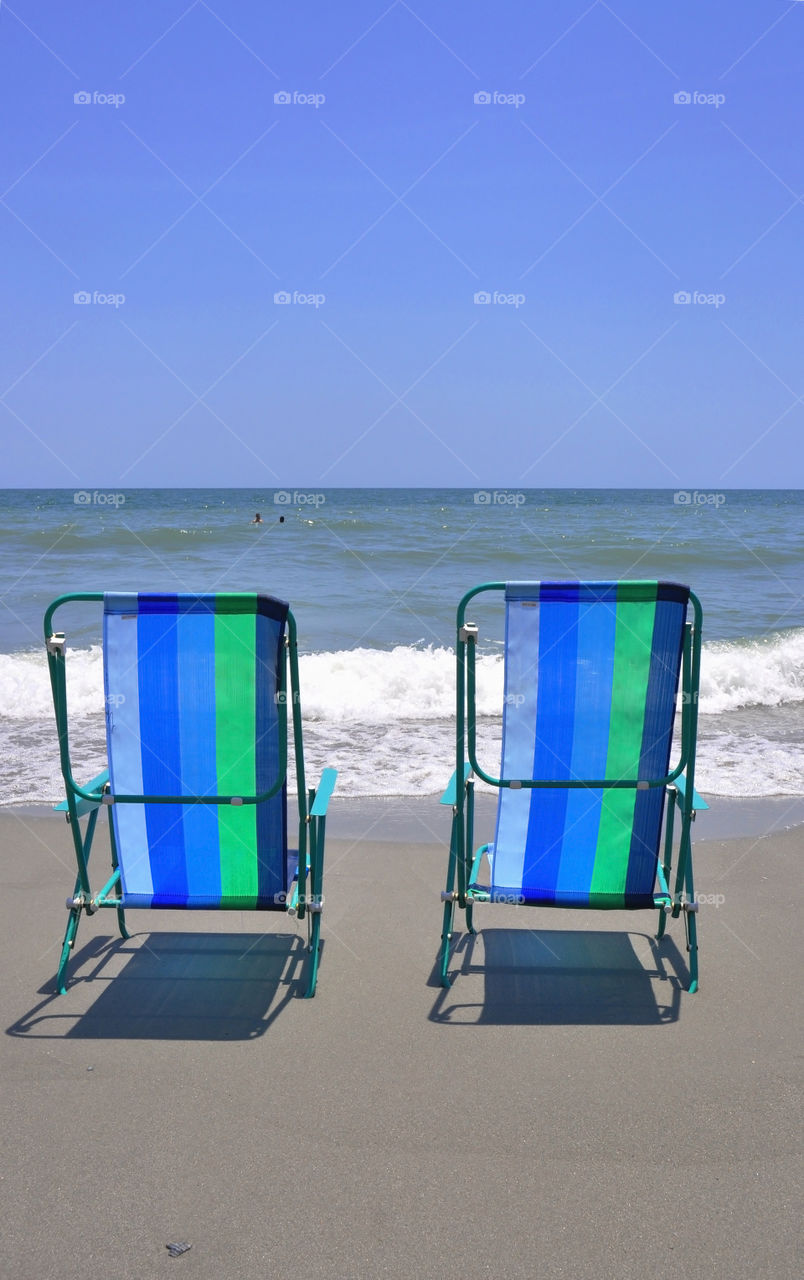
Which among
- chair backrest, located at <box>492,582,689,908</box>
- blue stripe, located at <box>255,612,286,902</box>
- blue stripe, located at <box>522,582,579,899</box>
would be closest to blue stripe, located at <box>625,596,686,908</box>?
chair backrest, located at <box>492,582,689,908</box>

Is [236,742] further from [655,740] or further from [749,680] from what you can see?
[749,680]

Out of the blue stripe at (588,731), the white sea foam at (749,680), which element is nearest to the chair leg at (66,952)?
the blue stripe at (588,731)

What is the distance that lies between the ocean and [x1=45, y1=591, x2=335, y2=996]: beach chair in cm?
217

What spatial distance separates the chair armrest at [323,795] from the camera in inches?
128

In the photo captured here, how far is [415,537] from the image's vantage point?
26016 millimetres

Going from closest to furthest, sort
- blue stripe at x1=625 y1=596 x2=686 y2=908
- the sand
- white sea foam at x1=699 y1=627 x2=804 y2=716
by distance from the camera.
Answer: the sand
blue stripe at x1=625 y1=596 x2=686 y2=908
white sea foam at x1=699 y1=627 x2=804 y2=716

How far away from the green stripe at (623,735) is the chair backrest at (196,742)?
110cm

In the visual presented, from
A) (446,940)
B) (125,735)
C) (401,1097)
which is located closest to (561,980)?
(446,940)

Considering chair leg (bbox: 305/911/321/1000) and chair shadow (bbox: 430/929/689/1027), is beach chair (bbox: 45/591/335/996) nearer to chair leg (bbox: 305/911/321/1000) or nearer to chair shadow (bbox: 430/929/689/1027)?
chair leg (bbox: 305/911/321/1000)

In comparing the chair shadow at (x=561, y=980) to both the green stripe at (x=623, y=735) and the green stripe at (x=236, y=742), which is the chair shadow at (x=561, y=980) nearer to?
the green stripe at (x=623, y=735)

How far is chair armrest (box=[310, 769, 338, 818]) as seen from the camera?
325 centimetres

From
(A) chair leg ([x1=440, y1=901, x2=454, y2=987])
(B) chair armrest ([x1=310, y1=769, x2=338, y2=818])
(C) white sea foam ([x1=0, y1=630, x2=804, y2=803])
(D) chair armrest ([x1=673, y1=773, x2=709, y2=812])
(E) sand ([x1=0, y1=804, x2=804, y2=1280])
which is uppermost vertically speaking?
(D) chair armrest ([x1=673, y1=773, x2=709, y2=812])

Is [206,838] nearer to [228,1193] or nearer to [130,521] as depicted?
[228,1193]

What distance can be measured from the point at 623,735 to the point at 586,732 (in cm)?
12
